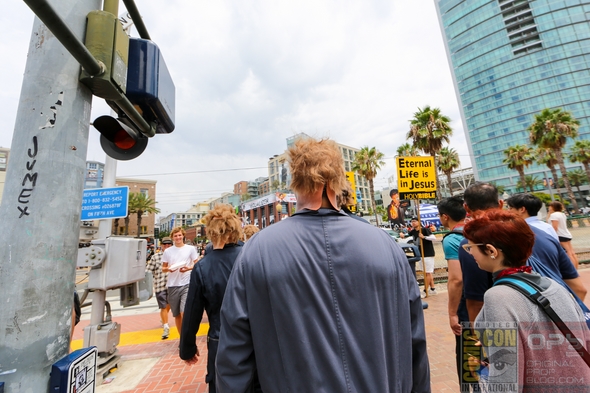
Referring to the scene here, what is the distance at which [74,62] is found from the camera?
1.27 m

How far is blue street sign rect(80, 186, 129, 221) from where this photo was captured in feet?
15.1

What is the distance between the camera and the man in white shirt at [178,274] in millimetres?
4703

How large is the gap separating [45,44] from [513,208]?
4.25 m

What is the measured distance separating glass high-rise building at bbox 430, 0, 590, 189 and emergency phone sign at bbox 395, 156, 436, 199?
286ft

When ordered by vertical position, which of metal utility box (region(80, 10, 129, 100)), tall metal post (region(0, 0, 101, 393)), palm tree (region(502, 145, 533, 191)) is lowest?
tall metal post (region(0, 0, 101, 393))

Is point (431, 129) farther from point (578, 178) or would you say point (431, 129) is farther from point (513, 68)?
point (513, 68)

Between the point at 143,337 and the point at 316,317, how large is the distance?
5.99 metres

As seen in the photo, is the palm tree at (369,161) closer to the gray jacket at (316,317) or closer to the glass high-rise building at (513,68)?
the gray jacket at (316,317)

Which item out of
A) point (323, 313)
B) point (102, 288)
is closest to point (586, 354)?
point (323, 313)

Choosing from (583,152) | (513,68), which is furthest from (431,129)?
(513,68)

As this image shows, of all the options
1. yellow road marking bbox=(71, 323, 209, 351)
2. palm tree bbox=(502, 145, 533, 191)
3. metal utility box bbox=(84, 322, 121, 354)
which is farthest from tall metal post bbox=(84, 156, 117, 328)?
palm tree bbox=(502, 145, 533, 191)

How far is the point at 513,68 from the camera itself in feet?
251

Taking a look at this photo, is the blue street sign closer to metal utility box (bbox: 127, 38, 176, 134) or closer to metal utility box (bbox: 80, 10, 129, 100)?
metal utility box (bbox: 127, 38, 176, 134)

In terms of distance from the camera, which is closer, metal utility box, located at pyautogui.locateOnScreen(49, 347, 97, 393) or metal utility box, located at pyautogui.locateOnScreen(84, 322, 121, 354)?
metal utility box, located at pyautogui.locateOnScreen(49, 347, 97, 393)
